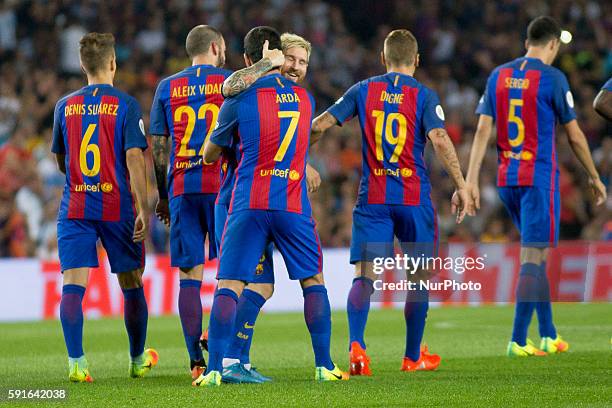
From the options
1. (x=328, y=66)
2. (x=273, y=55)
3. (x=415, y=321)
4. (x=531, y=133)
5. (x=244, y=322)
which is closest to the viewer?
(x=273, y=55)

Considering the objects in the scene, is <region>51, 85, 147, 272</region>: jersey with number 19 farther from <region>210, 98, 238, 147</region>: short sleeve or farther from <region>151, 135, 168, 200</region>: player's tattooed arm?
<region>210, 98, 238, 147</region>: short sleeve

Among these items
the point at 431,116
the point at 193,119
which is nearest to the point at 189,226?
the point at 193,119

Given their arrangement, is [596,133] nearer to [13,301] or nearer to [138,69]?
[138,69]

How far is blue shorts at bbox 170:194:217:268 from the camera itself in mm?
8117

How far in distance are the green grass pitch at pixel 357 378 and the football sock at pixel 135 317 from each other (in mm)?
237

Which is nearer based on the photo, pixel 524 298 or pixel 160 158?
pixel 160 158

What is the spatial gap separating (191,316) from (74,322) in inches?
31.1

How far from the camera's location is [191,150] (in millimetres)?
8133

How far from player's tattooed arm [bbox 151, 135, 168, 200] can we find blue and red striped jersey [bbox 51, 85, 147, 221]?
6.0 inches

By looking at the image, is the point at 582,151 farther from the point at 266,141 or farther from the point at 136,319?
the point at 136,319

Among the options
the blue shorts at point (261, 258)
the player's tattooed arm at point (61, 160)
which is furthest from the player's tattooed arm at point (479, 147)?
the player's tattooed arm at point (61, 160)

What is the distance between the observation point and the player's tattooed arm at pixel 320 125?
803cm

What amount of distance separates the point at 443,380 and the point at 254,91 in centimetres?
212

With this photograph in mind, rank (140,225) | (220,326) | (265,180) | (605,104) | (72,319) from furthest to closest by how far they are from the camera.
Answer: (140,225) → (72,319) → (605,104) → (265,180) → (220,326)
